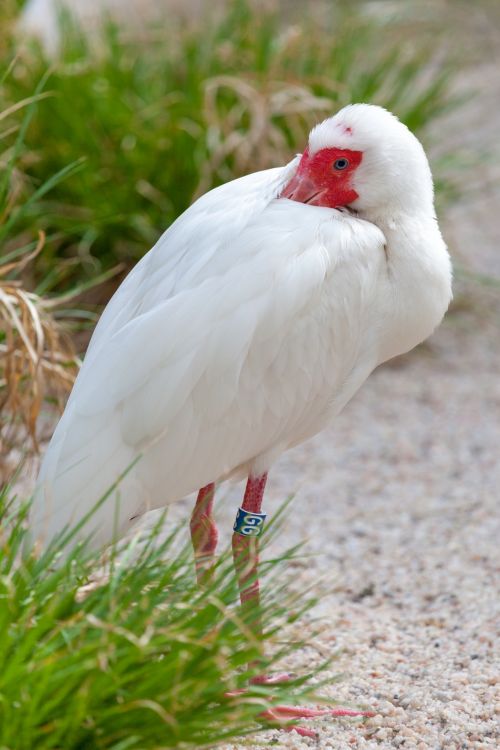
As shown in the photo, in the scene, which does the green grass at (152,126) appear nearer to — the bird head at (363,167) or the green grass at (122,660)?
the bird head at (363,167)

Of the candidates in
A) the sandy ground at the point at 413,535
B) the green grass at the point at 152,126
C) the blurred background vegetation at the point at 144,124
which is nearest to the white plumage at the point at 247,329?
the sandy ground at the point at 413,535

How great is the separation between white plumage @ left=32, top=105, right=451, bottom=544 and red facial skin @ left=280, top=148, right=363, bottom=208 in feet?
0.08

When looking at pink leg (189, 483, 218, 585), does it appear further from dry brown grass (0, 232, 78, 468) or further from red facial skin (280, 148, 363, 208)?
red facial skin (280, 148, 363, 208)

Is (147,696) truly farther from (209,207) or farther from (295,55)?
(295,55)

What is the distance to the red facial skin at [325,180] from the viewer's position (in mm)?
2822

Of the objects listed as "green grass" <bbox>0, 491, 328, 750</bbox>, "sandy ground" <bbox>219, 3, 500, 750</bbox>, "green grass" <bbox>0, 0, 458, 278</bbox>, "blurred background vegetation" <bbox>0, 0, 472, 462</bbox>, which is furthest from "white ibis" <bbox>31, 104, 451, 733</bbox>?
"green grass" <bbox>0, 0, 458, 278</bbox>

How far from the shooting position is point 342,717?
8.98ft

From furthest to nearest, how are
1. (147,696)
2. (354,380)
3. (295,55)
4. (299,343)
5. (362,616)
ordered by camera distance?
(295,55), (362,616), (354,380), (299,343), (147,696)

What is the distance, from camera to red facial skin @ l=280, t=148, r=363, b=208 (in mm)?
2822

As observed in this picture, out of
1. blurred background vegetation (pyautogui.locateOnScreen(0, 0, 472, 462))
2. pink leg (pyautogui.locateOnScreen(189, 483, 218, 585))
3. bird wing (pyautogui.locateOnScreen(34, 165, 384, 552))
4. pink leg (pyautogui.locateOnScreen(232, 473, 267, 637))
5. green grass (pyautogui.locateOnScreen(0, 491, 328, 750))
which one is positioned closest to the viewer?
green grass (pyautogui.locateOnScreen(0, 491, 328, 750))

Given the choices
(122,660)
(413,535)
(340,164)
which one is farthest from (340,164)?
(413,535)

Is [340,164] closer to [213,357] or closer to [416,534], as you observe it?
[213,357]

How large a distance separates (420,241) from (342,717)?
1.11 meters

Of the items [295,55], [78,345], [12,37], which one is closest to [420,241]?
[78,345]
